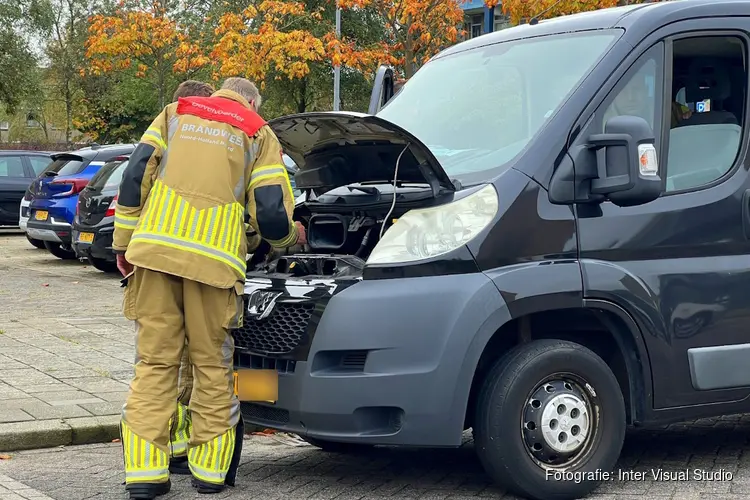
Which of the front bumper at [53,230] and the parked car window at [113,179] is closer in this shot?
the parked car window at [113,179]

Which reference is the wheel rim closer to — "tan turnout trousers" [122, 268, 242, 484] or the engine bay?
the engine bay

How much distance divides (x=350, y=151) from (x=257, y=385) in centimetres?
128

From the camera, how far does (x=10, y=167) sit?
22.4 m

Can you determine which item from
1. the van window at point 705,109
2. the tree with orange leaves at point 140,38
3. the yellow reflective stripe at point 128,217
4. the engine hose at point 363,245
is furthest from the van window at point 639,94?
the tree with orange leaves at point 140,38

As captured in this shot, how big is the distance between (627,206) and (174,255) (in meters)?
1.98

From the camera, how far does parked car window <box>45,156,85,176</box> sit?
17.6 m

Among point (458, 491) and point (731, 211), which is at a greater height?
point (731, 211)

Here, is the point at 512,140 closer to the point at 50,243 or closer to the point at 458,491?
the point at 458,491

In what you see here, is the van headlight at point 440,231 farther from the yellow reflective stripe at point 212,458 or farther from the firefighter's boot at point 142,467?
the firefighter's boot at point 142,467

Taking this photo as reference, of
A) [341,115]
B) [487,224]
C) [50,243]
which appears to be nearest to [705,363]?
[487,224]

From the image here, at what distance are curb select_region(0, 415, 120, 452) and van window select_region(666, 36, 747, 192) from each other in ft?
10.9

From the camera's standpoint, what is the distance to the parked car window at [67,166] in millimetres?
17562

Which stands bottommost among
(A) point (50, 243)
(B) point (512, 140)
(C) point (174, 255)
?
(A) point (50, 243)

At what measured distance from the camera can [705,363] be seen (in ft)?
16.6
